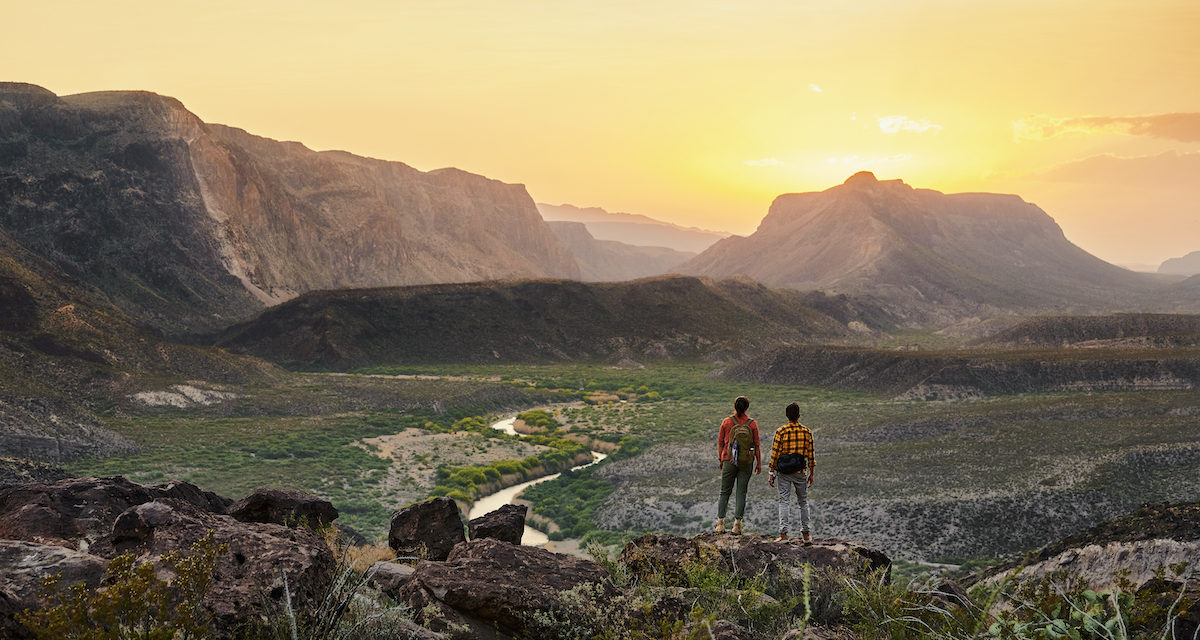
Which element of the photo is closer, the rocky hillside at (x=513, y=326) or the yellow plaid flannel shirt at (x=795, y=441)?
the yellow plaid flannel shirt at (x=795, y=441)

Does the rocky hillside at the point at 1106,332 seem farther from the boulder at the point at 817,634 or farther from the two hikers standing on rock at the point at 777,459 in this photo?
the boulder at the point at 817,634

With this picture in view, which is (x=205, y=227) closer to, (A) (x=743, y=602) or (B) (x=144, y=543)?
(B) (x=144, y=543)

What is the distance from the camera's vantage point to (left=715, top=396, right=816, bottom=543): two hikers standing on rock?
37.4 ft

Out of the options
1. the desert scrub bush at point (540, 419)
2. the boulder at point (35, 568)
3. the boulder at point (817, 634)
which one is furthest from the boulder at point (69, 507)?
the desert scrub bush at point (540, 419)

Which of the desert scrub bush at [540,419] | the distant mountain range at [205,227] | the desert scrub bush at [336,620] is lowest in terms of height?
the desert scrub bush at [540,419]

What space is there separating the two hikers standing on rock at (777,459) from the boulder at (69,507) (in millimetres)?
7579

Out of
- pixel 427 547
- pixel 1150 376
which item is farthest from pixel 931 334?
pixel 427 547

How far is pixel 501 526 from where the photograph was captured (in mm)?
11805

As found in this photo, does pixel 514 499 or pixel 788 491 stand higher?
pixel 788 491

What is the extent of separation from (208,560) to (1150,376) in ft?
211

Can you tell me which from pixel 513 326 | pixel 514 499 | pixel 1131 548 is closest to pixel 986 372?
pixel 514 499

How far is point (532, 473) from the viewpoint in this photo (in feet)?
132

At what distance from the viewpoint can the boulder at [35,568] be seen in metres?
5.43

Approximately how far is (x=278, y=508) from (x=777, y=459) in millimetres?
7673
